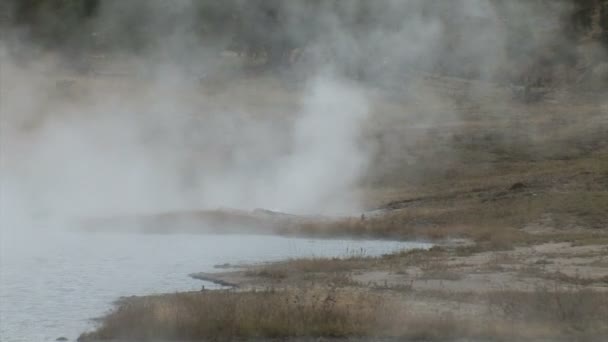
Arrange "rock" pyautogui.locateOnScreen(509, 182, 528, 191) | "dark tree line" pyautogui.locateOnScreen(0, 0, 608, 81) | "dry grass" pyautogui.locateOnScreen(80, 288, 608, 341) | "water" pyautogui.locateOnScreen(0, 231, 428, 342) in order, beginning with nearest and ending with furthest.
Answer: "dry grass" pyautogui.locateOnScreen(80, 288, 608, 341) → "water" pyautogui.locateOnScreen(0, 231, 428, 342) → "rock" pyautogui.locateOnScreen(509, 182, 528, 191) → "dark tree line" pyautogui.locateOnScreen(0, 0, 608, 81)

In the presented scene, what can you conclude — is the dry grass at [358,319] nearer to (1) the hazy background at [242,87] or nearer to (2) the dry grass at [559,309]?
(2) the dry grass at [559,309]

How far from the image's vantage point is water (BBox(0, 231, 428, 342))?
59.5ft

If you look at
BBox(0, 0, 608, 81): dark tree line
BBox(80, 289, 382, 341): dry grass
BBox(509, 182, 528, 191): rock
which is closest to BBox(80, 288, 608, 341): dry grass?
BBox(80, 289, 382, 341): dry grass

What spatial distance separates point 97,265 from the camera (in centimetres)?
2514

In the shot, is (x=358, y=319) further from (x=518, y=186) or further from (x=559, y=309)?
(x=518, y=186)

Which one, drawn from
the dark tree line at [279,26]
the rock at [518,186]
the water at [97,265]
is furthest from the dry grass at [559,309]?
the dark tree line at [279,26]

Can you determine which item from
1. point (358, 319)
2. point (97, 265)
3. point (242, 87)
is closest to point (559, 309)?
point (358, 319)

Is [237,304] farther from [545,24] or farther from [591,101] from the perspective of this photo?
[591,101]

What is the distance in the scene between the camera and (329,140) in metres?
45.7

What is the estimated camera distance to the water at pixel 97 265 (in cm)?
1814

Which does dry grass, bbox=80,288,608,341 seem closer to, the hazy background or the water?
the water

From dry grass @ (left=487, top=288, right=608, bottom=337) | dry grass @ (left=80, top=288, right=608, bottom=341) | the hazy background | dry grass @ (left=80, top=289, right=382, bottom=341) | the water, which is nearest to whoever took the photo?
dry grass @ (left=487, top=288, right=608, bottom=337)

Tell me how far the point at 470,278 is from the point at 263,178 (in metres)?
25.7

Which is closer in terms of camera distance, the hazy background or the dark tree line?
the dark tree line
